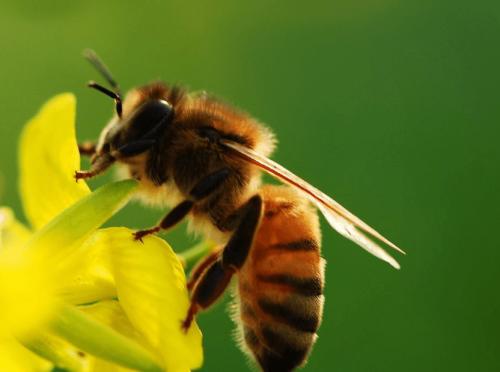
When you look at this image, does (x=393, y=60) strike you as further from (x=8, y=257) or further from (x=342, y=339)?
(x=8, y=257)

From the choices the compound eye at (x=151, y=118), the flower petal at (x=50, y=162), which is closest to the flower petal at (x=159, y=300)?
the flower petal at (x=50, y=162)

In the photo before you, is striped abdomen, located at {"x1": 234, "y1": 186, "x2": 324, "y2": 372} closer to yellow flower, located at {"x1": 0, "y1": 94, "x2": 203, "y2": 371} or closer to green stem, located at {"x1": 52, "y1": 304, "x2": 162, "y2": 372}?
yellow flower, located at {"x1": 0, "y1": 94, "x2": 203, "y2": 371}

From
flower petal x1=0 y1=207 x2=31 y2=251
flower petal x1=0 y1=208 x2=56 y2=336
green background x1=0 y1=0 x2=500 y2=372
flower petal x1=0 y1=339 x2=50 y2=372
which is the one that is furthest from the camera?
green background x1=0 y1=0 x2=500 y2=372

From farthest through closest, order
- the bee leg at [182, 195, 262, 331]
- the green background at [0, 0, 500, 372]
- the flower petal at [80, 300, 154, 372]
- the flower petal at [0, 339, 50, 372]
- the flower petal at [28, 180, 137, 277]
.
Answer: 1. the green background at [0, 0, 500, 372]
2. the bee leg at [182, 195, 262, 331]
3. the flower petal at [80, 300, 154, 372]
4. the flower petal at [28, 180, 137, 277]
5. the flower petal at [0, 339, 50, 372]

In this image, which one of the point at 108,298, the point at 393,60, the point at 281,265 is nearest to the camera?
the point at 108,298

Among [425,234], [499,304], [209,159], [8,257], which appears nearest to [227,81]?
[425,234]

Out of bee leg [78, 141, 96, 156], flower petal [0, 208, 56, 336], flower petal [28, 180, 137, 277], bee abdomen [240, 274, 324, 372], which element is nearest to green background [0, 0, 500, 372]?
bee leg [78, 141, 96, 156]

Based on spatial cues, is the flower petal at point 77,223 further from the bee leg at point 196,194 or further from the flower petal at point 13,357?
the bee leg at point 196,194
